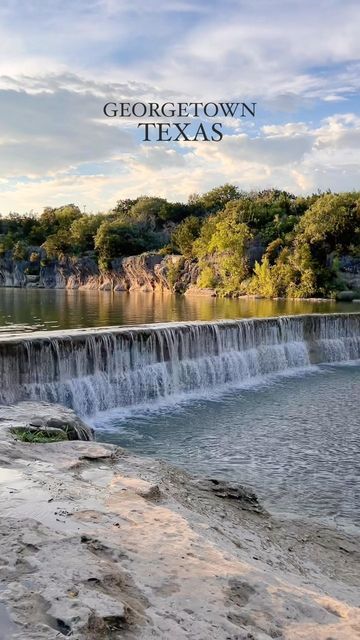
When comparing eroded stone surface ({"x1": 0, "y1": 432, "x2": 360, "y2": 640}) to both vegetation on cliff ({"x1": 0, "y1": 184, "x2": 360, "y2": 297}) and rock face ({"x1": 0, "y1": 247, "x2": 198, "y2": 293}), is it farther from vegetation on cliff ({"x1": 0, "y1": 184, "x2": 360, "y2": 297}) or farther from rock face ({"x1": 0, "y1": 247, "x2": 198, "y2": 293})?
rock face ({"x1": 0, "y1": 247, "x2": 198, "y2": 293})

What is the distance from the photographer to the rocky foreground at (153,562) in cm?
384

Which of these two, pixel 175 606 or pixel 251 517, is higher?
pixel 175 606

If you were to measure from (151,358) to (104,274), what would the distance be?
50.1m

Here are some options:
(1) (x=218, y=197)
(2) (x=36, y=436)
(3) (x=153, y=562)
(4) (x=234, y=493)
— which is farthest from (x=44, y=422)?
(1) (x=218, y=197)

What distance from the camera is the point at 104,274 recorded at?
66.4m

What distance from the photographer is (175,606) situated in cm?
407

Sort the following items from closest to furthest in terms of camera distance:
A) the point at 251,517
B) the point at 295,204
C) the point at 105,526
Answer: the point at 105,526, the point at 251,517, the point at 295,204

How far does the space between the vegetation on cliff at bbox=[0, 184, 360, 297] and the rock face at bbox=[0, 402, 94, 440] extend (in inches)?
1474

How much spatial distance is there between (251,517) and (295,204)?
57.9 m

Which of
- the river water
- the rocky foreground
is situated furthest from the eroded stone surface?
the river water

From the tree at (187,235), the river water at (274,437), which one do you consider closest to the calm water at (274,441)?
the river water at (274,437)

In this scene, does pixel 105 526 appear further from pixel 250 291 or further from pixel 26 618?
pixel 250 291

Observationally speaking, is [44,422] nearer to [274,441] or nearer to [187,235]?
[274,441]

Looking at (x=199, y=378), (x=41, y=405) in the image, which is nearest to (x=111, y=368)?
(x=199, y=378)
